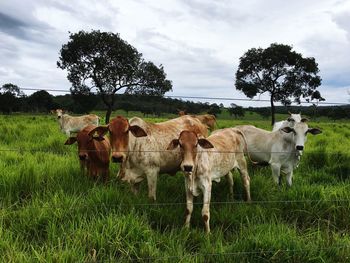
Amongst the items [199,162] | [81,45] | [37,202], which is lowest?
[37,202]

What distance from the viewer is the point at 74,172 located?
726 cm

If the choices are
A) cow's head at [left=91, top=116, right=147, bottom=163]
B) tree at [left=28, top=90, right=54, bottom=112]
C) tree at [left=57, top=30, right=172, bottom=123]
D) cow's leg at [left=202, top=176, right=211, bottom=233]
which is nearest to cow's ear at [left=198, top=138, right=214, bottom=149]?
cow's leg at [left=202, top=176, right=211, bottom=233]

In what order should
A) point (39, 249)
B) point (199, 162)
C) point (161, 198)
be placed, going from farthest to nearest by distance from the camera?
1. point (161, 198)
2. point (199, 162)
3. point (39, 249)

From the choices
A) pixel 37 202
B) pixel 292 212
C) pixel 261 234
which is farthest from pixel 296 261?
pixel 37 202

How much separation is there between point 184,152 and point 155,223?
1069 millimetres

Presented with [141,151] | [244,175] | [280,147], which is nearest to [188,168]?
[141,151]

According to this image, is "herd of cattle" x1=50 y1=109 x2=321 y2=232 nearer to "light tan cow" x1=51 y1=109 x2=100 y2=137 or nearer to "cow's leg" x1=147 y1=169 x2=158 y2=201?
"cow's leg" x1=147 y1=169 x2=158 y2=201

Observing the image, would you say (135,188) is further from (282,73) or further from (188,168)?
(282,73)

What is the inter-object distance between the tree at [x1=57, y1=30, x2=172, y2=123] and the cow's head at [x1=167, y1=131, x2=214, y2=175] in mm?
27911

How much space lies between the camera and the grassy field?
4.40 metres

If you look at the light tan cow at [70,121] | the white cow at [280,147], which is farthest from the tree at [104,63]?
the white cow at [280,147]

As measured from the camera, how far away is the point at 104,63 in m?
33.6

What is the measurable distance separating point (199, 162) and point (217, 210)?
821 millimetres

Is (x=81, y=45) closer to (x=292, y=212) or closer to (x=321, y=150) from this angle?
(x=321, y=150)
